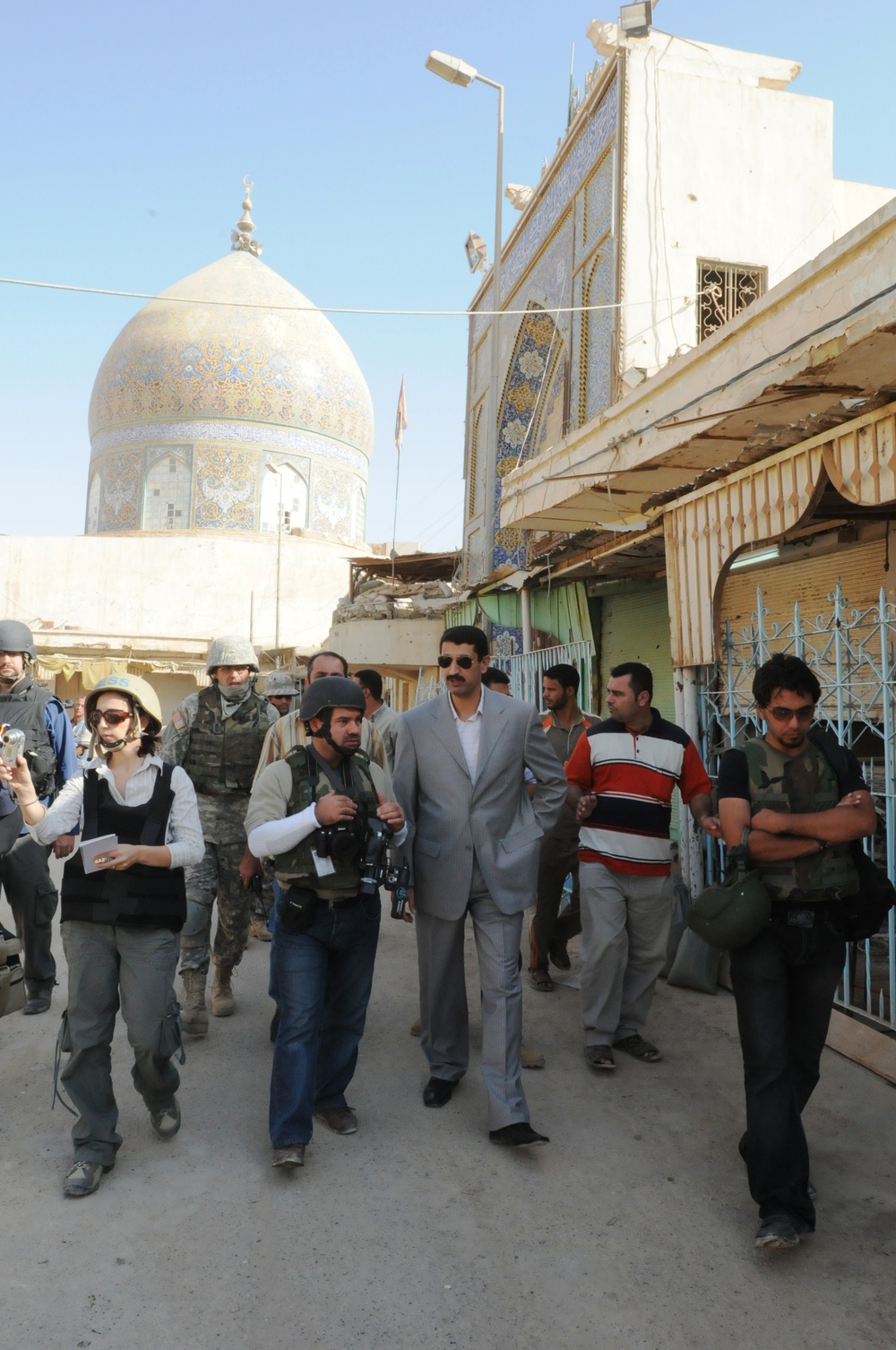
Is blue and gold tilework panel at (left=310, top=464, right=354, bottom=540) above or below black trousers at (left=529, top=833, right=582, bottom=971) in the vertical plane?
above

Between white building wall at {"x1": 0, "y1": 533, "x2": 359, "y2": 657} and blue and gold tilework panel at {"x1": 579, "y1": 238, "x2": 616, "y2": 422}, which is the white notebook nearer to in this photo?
blue and gold tilework panel at {"x1": 579, "y1": 238, "x2": 616, "y2": 422}

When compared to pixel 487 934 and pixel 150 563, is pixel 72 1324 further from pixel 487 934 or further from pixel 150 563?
pixel 150 563

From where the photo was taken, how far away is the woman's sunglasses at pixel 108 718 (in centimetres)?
317

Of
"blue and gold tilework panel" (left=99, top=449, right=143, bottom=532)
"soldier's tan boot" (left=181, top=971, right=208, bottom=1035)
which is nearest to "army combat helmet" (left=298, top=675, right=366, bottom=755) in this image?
"soldier's tan boot" (left=181, top=971, right=208, bottom=1035)

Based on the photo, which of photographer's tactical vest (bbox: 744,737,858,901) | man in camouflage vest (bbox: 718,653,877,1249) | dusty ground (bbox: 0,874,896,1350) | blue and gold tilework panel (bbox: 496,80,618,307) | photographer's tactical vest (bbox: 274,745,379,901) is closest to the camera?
dusty ground (bbox: 0,874,896,1350)

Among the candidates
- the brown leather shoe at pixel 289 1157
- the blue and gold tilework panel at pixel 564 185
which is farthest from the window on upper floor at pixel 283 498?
the brown leather shoe at pixel 289 1157

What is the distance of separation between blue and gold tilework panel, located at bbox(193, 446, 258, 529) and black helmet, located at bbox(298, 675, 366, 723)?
87.0ft

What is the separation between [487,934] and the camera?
3.55m

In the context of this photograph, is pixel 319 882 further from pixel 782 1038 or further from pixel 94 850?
pixel 782 1038

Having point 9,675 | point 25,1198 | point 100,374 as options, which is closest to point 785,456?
point 9,675

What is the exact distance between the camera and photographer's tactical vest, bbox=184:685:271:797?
15.3 feet

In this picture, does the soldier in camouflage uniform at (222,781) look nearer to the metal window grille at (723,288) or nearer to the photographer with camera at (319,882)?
the photographer with camera at (319,882)

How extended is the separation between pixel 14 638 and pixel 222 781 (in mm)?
1122

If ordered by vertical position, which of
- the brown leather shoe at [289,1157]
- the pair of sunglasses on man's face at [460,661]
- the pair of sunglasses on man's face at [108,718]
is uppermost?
the pair of sunglasses on man's face at [460,661]
